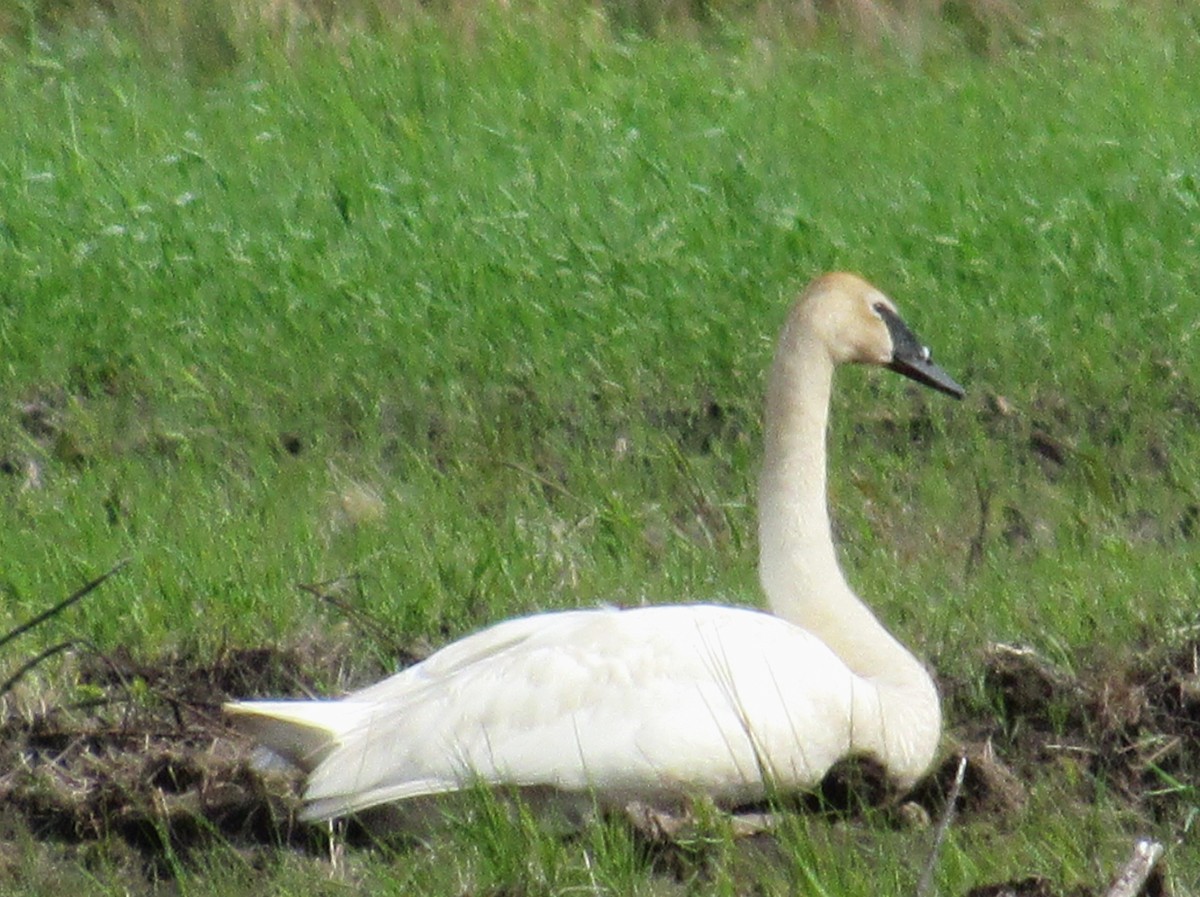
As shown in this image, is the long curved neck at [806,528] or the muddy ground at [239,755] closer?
the muddy ground at [239,755]

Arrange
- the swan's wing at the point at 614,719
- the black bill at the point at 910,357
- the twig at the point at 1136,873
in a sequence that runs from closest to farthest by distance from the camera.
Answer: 1. the twig at the point at 1136,873
2. the swan's wing at the point at 614,719
3. the black bill at the point at 910,357

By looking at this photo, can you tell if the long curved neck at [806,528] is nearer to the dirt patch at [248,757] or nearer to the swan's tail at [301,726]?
the dirt patch at [248,757]

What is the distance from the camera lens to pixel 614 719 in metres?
4.78

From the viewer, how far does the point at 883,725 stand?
4.91 metres

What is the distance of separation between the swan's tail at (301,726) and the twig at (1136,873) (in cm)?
159

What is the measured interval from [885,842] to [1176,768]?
96cm

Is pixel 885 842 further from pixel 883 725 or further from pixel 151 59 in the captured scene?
pixel 151 59

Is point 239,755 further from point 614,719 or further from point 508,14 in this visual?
point 508,14

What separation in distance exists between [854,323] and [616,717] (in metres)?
1.28

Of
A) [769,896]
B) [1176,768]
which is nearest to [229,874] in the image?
[769,896]

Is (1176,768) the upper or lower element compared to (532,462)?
upper

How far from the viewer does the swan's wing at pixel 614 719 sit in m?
4.67

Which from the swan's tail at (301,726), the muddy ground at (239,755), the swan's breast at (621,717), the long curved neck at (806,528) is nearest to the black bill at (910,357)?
the long curved neck at (806,528)

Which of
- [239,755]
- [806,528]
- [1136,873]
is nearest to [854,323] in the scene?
[806,528]
